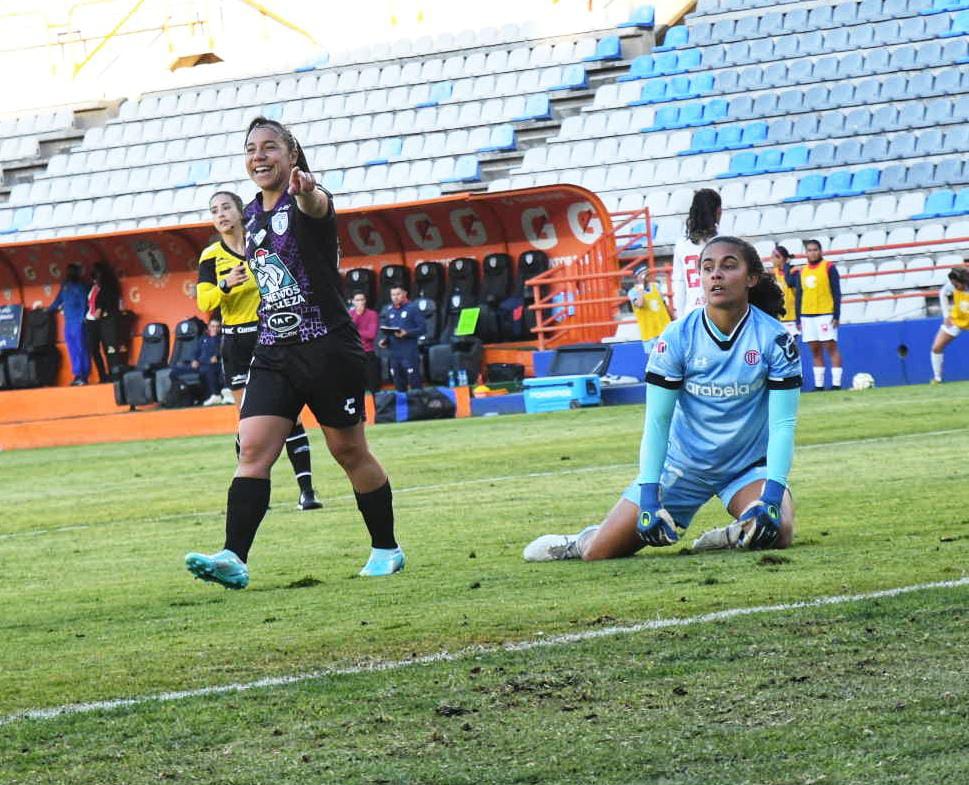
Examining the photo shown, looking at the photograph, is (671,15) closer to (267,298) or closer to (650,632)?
(267,298)

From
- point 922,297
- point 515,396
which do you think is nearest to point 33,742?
point 515,396

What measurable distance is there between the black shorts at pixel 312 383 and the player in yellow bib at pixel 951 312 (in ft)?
52.6

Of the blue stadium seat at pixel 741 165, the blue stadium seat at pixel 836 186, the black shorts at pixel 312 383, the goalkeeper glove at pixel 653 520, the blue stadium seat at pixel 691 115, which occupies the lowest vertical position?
the goalkeeper glove at pixel 653 520

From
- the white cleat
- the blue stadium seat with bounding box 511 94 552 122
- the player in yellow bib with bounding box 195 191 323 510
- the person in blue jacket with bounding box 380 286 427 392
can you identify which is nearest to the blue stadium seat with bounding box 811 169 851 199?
the blue stadium seat with bounding box 511 94 552 122

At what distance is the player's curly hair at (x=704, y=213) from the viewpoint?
11.8 metres

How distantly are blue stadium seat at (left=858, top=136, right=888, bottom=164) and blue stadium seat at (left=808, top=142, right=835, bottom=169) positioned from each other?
496 mm

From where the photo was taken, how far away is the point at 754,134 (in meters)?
29.5

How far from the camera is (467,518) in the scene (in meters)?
10.4

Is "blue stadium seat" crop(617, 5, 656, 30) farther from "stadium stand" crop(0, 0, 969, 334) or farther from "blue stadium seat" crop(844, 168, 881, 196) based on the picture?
"blue stadium seat" crop(844, 168, 881, 196)

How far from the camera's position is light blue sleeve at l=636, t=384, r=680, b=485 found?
23.2ft

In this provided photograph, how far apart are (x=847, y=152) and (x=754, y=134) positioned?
1794mm

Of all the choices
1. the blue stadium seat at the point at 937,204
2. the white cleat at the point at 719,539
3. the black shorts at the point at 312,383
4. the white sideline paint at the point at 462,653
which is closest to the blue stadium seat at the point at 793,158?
the blue stadium seat at the point at 937,204

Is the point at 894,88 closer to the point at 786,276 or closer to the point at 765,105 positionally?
the point at 765,105

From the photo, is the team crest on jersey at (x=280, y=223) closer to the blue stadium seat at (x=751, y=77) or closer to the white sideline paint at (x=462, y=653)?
the white sideline paint at (x=462, y=653)
